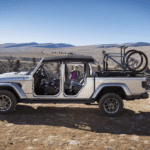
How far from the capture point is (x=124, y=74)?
6.22 metres

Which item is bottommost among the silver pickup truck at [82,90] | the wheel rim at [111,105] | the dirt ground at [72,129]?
the dirt ground at [72,129]

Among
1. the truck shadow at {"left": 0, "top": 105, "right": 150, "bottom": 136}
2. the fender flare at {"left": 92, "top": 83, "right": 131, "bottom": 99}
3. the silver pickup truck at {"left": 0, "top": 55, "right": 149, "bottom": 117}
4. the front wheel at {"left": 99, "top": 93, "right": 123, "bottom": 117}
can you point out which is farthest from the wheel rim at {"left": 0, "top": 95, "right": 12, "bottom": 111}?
the front wheel at {"left": 99, "top": 93, "right": 123, "bottom": 117}

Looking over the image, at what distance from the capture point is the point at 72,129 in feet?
16.4

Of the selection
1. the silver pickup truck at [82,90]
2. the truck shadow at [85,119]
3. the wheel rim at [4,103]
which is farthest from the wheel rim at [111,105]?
the wheel rim at [4,103]

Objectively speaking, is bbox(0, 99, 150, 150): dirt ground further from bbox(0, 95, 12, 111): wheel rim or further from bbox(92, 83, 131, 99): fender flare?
bbox(92, 83, 131, 99): fender flare

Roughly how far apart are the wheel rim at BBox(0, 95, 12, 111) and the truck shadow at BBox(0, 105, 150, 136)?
0.26 m

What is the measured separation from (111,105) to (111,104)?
34 millimetres

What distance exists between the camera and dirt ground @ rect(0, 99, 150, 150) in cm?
405

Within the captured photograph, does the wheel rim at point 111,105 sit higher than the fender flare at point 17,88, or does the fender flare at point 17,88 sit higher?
the fender flare at point 17,88

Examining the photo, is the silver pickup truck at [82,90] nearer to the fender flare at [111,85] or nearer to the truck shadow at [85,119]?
the fender flare at [111,85]

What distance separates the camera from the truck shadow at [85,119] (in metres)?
5.08

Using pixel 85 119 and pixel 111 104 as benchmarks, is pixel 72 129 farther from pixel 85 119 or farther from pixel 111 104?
pixel 111 104

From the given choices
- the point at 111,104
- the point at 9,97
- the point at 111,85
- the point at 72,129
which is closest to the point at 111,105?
the point at 111,104

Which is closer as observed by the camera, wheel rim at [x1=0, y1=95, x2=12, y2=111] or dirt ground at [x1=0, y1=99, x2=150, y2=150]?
dirt ground at [x1=0, y1=99, x2=150, y2=150]
